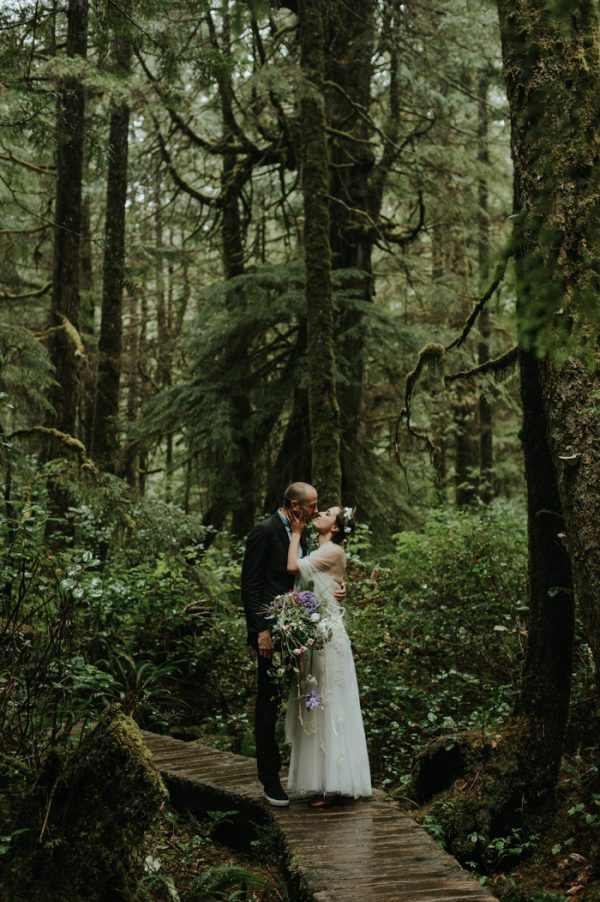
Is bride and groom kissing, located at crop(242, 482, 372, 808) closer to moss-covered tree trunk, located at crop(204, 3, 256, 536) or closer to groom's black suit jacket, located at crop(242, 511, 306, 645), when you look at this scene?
groom's black suit jacket, located at crop(242, 511, 306, 645)

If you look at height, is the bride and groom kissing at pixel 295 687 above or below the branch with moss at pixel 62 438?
below

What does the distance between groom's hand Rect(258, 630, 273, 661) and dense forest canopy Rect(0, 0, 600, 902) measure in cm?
105

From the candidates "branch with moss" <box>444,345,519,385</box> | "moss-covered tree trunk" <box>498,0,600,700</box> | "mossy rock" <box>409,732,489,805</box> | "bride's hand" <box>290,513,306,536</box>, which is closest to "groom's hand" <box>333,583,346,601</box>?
"bride's hand" <box>290,513,306,536</box>

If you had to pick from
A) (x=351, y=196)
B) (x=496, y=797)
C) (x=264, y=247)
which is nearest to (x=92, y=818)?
(x=496, y=797)

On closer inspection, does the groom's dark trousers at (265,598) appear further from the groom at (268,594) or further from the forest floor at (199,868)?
the forest floor at (199,868)

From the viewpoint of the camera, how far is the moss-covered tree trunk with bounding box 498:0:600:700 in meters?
4.22

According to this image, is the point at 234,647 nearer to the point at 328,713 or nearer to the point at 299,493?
the point at 328,713

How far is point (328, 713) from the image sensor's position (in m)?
6.12

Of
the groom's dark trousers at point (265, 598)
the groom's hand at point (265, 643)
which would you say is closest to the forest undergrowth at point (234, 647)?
the groom's dark trousers at point (265, 598)

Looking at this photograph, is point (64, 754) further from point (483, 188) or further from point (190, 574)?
point (483, 188)

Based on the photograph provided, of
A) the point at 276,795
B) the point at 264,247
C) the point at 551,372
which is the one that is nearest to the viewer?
the point at 551,372

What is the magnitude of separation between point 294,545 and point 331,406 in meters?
4.25

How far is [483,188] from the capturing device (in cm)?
1717

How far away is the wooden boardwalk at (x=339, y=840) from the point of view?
4383 mm
